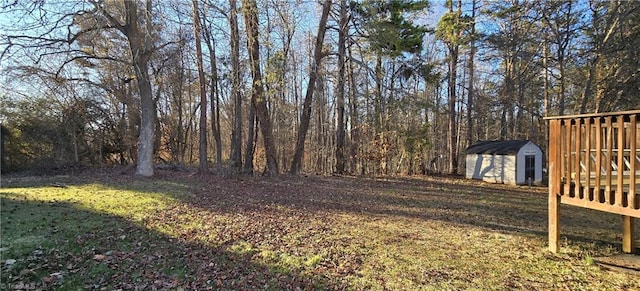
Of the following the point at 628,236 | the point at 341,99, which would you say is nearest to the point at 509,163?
the point at 341,99

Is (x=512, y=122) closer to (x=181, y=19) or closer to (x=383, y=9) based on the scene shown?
(x=383, y=9)

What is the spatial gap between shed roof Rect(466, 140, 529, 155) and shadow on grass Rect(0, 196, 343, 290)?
11838 millimetres

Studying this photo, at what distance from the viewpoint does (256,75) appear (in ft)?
32.9

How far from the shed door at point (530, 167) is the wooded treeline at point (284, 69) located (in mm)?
1882

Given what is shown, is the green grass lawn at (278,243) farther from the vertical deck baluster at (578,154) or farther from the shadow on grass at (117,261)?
the vertical deck baluster at (578,154)

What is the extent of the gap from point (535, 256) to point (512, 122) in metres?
16.5

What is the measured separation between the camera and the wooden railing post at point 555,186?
13.5 feet

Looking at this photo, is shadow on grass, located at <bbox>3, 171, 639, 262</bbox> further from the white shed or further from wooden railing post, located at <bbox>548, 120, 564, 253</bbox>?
the white shed

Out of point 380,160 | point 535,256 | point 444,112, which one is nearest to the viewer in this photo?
point 535,256

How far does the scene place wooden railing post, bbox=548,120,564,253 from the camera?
13.5 ft

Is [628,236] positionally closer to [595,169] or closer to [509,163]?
[595,169]

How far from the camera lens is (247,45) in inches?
392

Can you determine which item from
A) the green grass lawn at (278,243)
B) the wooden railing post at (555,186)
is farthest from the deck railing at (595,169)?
the green grass lawn at (278,243)

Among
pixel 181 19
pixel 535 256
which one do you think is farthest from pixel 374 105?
pixel 535 256
